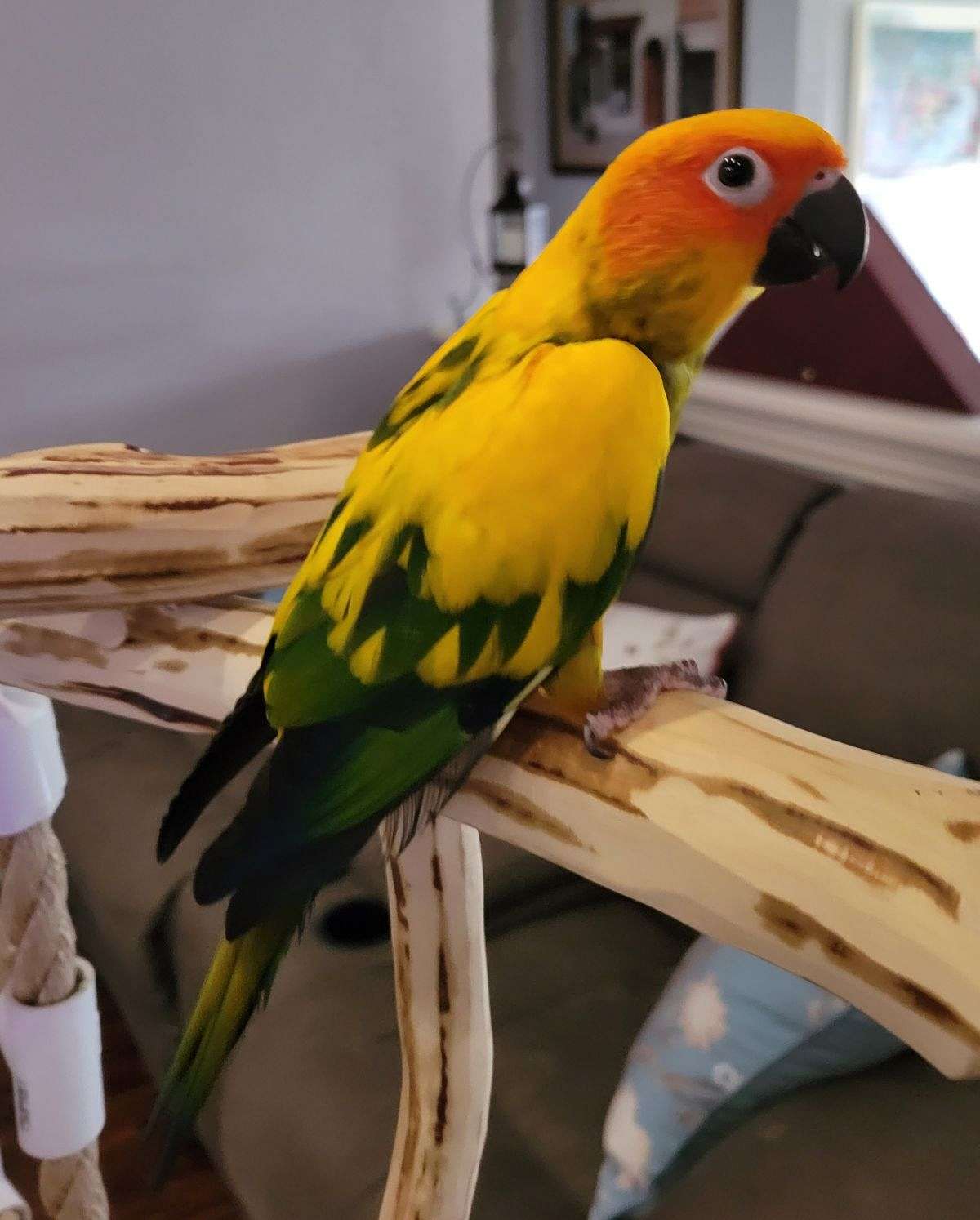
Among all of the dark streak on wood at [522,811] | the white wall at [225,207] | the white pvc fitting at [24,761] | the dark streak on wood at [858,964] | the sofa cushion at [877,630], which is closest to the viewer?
the dark streak on wood at [858,964]

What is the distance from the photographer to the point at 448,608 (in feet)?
1.61

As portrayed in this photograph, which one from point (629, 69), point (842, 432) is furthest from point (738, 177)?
point (629, 69)

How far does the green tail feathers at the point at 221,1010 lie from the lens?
0.50 metres

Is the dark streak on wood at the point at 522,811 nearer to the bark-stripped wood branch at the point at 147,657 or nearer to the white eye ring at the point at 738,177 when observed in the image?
the bark-stripped wood branch at the point at 147,657

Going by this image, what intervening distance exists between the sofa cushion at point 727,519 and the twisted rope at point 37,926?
1066mm

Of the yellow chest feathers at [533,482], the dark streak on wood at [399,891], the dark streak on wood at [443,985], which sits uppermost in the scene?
the yellow chest feathers at [533,482]

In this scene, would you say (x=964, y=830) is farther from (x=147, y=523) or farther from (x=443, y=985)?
(x=147, y=523)

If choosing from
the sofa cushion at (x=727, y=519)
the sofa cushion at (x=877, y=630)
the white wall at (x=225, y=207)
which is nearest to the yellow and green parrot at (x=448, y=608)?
the sofa cushion at (x=877, y=630)

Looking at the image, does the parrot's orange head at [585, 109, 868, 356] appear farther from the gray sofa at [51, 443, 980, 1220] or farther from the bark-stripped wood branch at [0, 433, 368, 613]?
the gray sofa at [51, 443, 980, 1220]

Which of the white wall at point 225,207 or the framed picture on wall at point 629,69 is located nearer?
the white wall at point 225,207

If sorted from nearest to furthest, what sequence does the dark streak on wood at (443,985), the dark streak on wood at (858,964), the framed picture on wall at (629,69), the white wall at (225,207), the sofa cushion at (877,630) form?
1. the dark streak on wood at (858,964)
2. the dark streak on wood at (443,985)
3. the sofa cushion at (877,630)
4. the white wall at (225,207)
5. the framed picture on wall at (629,69)

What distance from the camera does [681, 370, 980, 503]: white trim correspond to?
59.9 inches

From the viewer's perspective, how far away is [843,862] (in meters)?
0.37

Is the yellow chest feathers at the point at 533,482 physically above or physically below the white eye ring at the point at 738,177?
below
